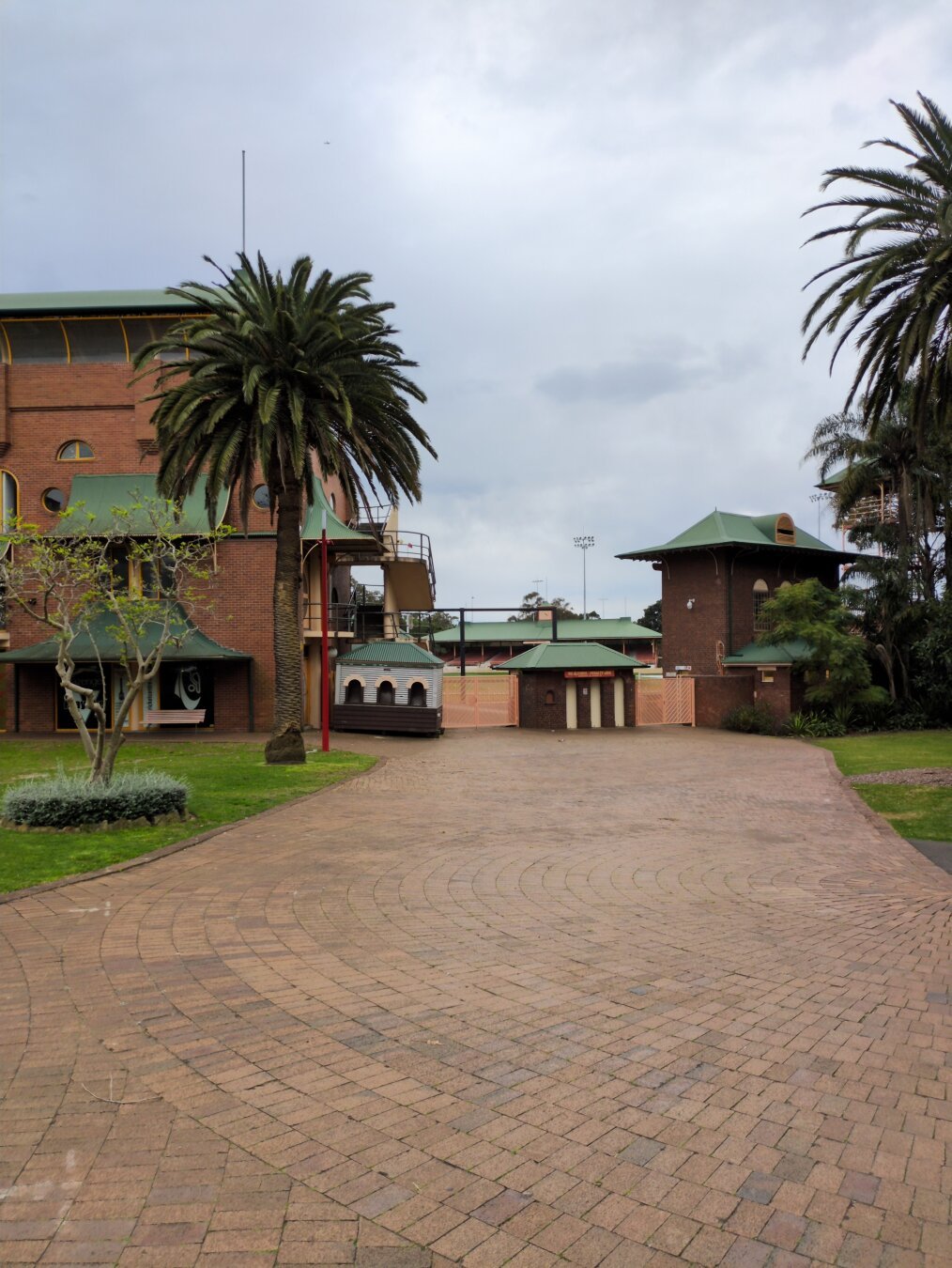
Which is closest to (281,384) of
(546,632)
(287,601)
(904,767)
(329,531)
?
(287,601)

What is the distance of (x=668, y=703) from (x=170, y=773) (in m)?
23.9

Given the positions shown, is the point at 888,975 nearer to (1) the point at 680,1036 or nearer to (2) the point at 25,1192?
(1) the point at 680,1036

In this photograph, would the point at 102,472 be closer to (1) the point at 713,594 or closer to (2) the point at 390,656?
(2) the point at 390,656

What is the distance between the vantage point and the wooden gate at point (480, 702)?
35156 millimetres

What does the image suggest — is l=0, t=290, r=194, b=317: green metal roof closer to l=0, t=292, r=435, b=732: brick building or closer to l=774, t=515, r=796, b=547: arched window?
l=0, t=292, r=435, b=732: brick building

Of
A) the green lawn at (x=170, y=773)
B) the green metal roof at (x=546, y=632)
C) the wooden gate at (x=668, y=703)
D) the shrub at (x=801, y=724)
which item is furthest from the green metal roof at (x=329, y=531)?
the green metal roof at (x=546, y=632)

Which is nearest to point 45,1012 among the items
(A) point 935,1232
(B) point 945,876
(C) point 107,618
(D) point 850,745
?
(A) point 935,1232

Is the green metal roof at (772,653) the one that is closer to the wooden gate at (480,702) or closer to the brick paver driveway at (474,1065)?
the wooden gate at (480,702)

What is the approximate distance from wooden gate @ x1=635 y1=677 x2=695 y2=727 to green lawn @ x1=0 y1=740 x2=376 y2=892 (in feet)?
57.0

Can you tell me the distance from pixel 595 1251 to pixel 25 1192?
220 cm

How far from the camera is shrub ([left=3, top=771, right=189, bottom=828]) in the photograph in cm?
1095

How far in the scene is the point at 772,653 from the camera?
117 feet

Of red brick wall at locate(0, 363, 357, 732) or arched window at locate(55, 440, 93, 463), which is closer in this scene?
red brick wall at locate(0, 363, 357, 732)

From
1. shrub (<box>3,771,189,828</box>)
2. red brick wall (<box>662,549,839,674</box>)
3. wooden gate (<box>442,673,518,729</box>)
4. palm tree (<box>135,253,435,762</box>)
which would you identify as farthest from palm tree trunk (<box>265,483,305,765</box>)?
red brick wall (<box>662,549,839,674</box>)
